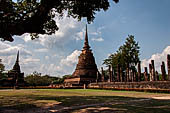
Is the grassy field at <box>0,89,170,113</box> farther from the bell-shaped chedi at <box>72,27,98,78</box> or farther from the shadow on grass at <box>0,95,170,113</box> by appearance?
the bell-shaped chedi at <box>72,27,98,78</box>

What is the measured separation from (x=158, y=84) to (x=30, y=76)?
46.5 m

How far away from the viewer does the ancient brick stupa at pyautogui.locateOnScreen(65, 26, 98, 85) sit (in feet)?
140

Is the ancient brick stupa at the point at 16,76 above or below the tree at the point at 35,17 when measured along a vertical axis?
below

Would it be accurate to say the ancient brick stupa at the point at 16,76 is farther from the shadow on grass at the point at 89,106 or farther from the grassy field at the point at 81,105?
the shadow on grass at the point at 89,106

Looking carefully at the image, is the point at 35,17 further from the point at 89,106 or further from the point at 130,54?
the point at 130,54

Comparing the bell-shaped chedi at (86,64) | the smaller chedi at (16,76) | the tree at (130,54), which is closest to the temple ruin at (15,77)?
the smaller chedi at (16,76)

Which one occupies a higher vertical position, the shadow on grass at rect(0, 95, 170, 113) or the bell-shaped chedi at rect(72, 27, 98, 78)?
the bell-shaped chedi at rect(72, 27, 98, 78)

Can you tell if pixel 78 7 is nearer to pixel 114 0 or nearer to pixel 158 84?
pixel 114 0

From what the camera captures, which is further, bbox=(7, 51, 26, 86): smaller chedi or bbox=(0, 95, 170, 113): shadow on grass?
bbox=(7, 51, 26, 86): smaller chedi

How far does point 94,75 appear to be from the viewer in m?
45.7

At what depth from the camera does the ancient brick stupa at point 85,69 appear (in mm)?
42750

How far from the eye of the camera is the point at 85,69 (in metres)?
46.0

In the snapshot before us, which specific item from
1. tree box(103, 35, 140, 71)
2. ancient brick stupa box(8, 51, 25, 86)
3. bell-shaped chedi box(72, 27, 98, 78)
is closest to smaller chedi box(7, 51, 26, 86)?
ancient brick stupa box(8, 51, 25, 86)

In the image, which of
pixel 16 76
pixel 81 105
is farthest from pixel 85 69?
pixel 81 105
